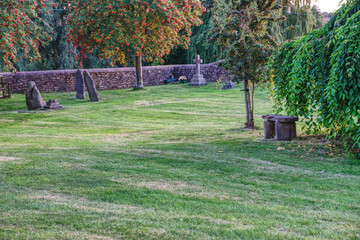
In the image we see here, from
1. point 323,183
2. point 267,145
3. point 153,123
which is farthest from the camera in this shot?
point 153,123

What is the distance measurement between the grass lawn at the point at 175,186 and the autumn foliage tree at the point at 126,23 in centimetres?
1030

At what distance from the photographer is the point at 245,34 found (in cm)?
1159

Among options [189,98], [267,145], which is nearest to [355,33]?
[267,145]

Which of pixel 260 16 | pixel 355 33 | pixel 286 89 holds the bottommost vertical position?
pixel 286 89

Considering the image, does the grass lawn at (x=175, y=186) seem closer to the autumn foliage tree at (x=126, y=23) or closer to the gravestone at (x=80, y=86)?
the gravestone at (x=80, y=86)

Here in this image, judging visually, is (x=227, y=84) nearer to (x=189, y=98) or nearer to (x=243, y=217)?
(x=189, y=98)

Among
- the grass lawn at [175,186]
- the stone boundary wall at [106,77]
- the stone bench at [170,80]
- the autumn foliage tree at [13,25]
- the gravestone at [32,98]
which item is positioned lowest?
the grass lawn at [175,186]

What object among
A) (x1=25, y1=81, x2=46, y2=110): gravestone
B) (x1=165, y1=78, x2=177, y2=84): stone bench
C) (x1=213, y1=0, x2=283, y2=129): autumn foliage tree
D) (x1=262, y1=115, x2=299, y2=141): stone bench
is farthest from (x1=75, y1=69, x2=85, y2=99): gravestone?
(x1=262, y1=115, x2=299, y2=141): stone bench

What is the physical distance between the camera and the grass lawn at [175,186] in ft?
13.5

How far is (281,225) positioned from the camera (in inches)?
168

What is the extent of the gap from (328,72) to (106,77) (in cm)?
2179

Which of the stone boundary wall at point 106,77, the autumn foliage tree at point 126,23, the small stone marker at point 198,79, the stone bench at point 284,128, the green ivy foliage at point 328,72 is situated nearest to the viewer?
the green ivy foliage at point 328,72

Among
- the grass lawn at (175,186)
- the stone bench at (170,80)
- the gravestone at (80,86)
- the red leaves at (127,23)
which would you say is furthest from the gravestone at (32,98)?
the stone bench at (170,80)

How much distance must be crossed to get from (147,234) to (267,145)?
631 centimetres
